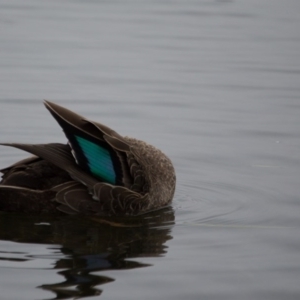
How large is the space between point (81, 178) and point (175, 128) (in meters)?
3.45

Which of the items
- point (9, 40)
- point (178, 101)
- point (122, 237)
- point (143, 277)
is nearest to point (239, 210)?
point (122, 237)

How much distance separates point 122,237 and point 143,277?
117 cm

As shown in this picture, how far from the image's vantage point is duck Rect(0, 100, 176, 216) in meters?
9.15

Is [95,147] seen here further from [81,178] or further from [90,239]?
[90,239]

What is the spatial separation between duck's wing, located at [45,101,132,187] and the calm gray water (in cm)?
42

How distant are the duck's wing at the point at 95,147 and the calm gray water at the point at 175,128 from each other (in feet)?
1.38

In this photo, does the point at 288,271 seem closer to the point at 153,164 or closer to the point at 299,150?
the point at 153,164

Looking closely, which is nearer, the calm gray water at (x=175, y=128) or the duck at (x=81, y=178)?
the calm gray water at (x=175, y=128)

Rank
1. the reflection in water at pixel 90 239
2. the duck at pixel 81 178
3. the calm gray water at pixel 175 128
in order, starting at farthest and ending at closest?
the duck at pixel 81 178
the calm gray water at pixel 175 128
the reflection in water at pixel 90 239

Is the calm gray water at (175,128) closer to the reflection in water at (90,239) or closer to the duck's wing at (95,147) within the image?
the reflection in water at (90,239)

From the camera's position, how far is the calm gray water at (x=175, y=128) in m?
7.99

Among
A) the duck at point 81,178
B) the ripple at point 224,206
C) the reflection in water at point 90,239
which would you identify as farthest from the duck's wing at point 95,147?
the ripple at point 224,206

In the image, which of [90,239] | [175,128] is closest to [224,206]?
[90,239]

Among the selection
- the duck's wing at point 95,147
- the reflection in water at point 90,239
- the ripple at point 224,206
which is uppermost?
the duck's wing at point 95,147
